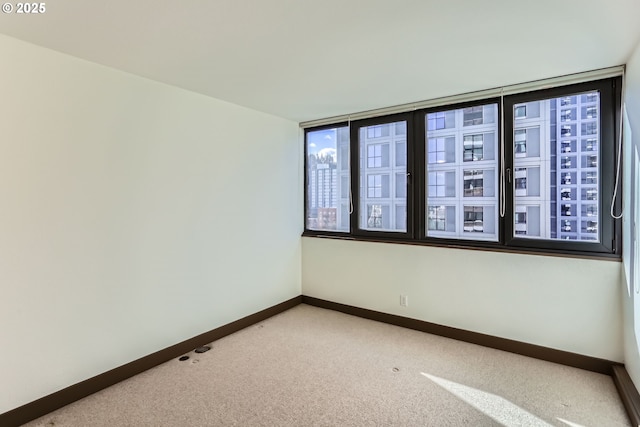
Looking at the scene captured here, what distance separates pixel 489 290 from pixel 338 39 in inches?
98.8

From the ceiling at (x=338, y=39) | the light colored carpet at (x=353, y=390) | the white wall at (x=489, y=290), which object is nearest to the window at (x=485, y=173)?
the white wall at (x=489, y=290)

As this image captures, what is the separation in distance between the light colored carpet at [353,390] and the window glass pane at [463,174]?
3.72ft

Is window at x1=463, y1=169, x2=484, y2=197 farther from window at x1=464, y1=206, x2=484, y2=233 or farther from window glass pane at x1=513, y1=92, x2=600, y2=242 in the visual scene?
window glass pane at x1=513, y1=92, x2=600, y2=242

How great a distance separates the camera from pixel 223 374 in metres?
2.63

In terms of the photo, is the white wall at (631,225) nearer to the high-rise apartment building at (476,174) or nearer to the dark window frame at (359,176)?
the high-rise apartment building at (476,174)

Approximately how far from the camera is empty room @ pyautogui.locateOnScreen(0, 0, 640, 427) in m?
2.03

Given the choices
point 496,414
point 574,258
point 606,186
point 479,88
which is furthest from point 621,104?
point 496,414

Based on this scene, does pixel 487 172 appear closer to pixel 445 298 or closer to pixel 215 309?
pixel 445 298

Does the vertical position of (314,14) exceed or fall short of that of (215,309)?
it exceeds it

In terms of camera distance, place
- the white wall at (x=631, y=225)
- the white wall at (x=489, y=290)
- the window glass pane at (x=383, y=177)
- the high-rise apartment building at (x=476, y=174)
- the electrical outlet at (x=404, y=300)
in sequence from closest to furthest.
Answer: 1. the white wall at (x=631, y=225)
2. the white wall at (x=489, y=290)
3. the high-rise apartment building at (x=476, y=174)
4. the electrical outlet at (x=404, y=300)
5. the window glass pane at (x=383, y=177)

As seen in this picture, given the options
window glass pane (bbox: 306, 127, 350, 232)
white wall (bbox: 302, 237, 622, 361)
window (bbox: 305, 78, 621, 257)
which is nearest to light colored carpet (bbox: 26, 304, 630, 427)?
white wall (bbox: 302, 237, 622, 361)

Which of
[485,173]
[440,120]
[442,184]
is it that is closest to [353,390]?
[442,184]

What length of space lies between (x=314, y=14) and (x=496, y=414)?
2.59 metres

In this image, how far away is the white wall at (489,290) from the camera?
263 centimetres
